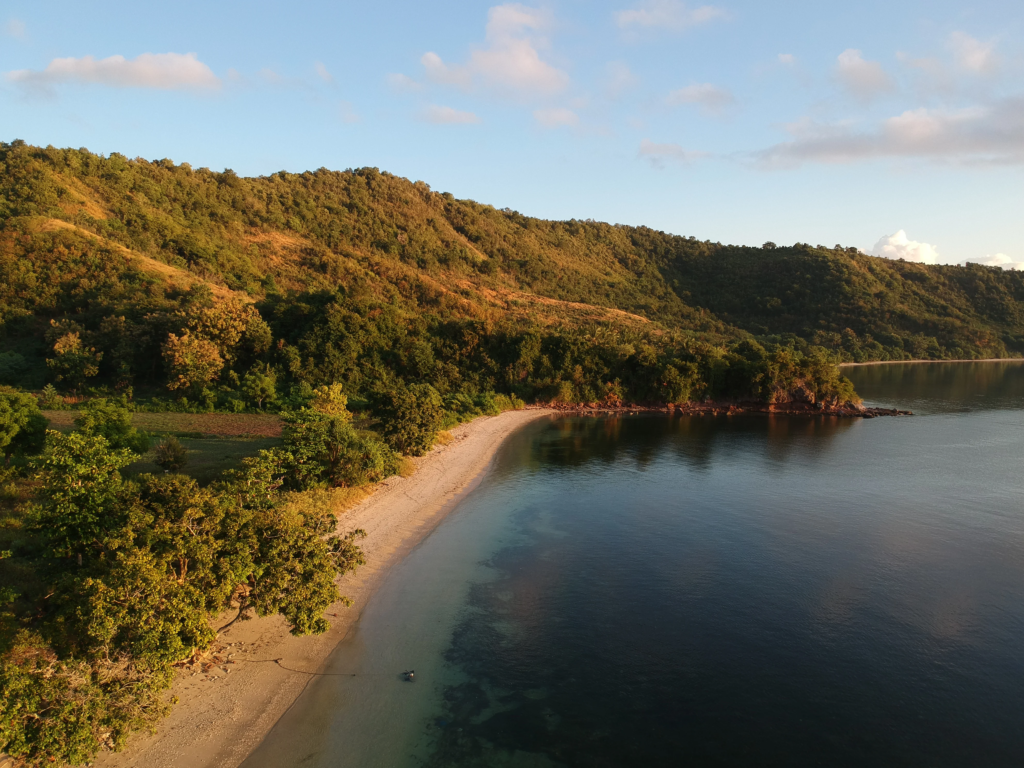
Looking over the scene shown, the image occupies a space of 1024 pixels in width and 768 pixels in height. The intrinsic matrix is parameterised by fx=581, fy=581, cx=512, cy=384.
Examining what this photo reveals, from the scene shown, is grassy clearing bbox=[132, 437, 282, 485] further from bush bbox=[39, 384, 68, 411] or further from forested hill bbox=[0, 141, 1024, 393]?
forested hill bbox=[0, 141, 1024, 393]

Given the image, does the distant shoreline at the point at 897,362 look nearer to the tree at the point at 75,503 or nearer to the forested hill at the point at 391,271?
the forested hill at the point at 391,271

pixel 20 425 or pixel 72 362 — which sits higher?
pixel 72 362

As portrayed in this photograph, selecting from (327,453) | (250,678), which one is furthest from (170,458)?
(250,678)

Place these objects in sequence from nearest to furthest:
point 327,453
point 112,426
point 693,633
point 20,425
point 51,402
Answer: point 693,633
point 20,425
point 112,426
point 327,453
point 51,402

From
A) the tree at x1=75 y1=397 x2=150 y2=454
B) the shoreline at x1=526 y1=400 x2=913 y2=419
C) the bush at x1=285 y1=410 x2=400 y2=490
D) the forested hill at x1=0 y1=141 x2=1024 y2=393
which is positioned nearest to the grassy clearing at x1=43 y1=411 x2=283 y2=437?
the forested hill at x1=0 y1=141 x2=1024 y2=393

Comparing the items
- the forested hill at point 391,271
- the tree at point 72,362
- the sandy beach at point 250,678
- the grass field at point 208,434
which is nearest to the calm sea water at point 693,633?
the sandy beach at point 250,678

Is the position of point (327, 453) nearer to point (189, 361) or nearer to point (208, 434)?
point (208, 434)

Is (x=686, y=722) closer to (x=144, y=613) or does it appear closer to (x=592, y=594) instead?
(x=592, y=594)
